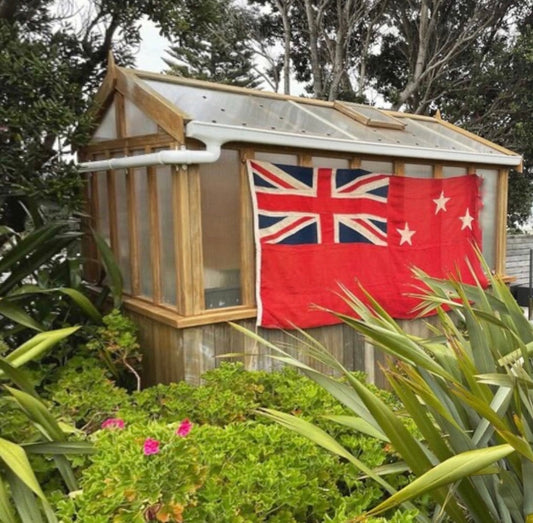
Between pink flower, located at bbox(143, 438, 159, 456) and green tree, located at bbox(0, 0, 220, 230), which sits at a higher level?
green tree, located at bbox(0, 0, 220, 230)

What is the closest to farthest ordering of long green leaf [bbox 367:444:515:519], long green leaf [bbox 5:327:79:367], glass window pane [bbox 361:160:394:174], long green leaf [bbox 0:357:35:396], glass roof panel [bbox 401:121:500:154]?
long green leaf [bbox 367:444:515:519], long green leaf [bbox 0:357:35:396], long green leaf [bbox 5:327:79:367], glass window pane [bbox 361:160:394:174], glass roof panel [bbox 401:121:500:154]

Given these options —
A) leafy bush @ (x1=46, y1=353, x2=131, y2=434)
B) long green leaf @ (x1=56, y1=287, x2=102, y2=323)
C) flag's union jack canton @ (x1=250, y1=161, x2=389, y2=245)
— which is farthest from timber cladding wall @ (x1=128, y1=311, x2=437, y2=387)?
flag's union jack canton @ (x1=250, y1=161, x2=389, y2=245)

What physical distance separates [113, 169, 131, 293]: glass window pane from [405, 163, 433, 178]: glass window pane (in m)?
2.66

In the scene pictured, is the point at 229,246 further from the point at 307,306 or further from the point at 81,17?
the point at 81,17

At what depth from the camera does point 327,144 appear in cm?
420

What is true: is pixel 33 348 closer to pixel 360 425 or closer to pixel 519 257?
pixel 360 425

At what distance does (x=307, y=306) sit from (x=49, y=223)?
209 centimetres

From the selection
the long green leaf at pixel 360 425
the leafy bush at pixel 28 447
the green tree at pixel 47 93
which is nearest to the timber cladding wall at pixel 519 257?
the green tree at pixel 47 93

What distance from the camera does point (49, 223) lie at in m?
3.82

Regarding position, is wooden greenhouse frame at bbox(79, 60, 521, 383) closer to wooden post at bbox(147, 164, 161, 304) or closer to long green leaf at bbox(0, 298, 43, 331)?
wooden post at bbox(147, 164, 161, 304)

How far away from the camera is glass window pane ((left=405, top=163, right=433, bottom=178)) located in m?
5.01

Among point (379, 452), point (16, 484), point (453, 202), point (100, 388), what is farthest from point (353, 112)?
point (16, 484)

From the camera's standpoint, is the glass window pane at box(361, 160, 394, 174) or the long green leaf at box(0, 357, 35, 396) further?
the glass window pane at box(361, 160, 394, 174)

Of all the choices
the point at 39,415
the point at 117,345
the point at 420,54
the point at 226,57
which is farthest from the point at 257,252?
the point at 226,57
